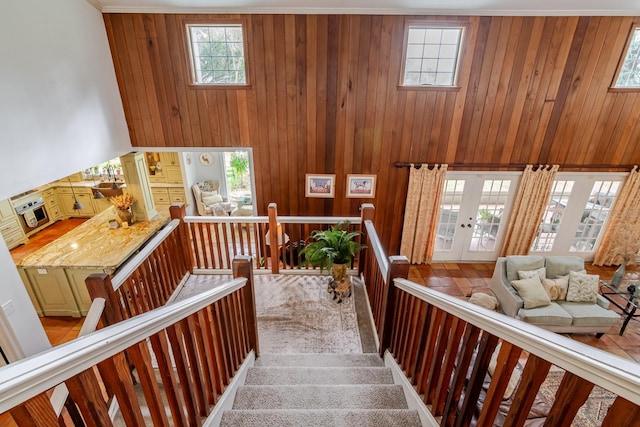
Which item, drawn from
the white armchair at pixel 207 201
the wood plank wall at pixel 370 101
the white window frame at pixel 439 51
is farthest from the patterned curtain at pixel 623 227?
the white armchair at pixel 207 201

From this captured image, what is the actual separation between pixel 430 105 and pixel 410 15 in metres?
1.29

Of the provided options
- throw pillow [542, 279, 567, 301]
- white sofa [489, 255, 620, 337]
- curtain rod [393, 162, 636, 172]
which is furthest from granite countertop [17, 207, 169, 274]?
throw pillow [542, 279, 567, 301]

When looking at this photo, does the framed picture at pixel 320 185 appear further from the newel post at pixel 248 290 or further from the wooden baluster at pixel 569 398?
the wooden baluster at pixel 569 398

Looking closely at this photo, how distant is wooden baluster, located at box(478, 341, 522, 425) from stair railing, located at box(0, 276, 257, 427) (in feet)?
4.24

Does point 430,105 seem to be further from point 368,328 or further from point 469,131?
point 368,328

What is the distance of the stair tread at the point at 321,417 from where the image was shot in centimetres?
172

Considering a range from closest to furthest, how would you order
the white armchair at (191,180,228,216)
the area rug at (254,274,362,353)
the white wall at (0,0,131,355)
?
the white wall at (0,0,131,355) → the area rug at (254,274,362,353) → the white armchair at (191,180,228,216)

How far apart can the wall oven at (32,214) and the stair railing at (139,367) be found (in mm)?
6955

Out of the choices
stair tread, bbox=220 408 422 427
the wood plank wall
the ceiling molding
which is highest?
the ceiling molding

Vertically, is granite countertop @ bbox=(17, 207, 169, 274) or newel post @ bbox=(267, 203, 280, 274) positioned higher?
newel post @ bbox=(267, 203, 280, 274)

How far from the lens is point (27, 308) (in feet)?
9.57

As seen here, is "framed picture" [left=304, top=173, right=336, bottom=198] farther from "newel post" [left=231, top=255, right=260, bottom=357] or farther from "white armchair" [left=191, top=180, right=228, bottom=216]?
"white armchair" [left=191, top=180, right=228, bottom=216]

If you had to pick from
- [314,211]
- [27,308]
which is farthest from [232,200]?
[27,308]

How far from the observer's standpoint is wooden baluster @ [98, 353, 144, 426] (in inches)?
38.4
